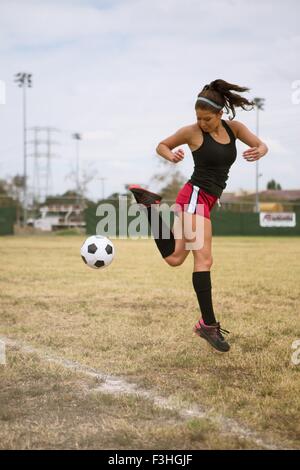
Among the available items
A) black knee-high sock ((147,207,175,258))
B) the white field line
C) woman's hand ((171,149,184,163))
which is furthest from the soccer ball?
woman's hand ((171,149,184,163))

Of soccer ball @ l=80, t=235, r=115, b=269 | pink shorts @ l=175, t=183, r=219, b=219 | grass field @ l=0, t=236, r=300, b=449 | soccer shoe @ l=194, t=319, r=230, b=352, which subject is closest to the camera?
grass field @ l=0, t=236, r=300, b=449

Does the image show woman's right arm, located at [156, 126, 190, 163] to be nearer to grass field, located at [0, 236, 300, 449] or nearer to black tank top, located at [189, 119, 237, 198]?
black tank top, located at [189, 119, 237, 198]

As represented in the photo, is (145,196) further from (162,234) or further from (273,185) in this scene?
(273,185)

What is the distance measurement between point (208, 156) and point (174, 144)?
36 cm

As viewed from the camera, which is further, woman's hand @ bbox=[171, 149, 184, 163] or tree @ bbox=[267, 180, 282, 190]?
tree @ bbox=[267, 180, 282, 190]

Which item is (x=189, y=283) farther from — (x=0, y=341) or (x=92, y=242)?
(x=0, y=341)

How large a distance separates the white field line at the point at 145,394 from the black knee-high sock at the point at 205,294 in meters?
1.08

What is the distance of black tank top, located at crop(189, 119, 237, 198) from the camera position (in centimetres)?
481

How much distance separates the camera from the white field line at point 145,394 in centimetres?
300

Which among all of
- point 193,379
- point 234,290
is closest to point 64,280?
point 234,290

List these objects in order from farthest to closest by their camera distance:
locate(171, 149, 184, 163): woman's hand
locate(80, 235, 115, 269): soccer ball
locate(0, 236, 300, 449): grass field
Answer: locate(80, 235, 115, 269): soccer ball → locate(171, 149, 184, 163): woman's hand → locate(0, 236, 300, 449): grass field

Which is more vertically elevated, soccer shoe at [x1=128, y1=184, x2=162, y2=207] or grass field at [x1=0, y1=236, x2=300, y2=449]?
soccer shoe at [x1=128, y1=184, x2=162, y2=207]

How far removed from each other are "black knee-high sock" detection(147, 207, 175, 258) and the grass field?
903 millimetres

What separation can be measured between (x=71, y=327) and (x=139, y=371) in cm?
185
